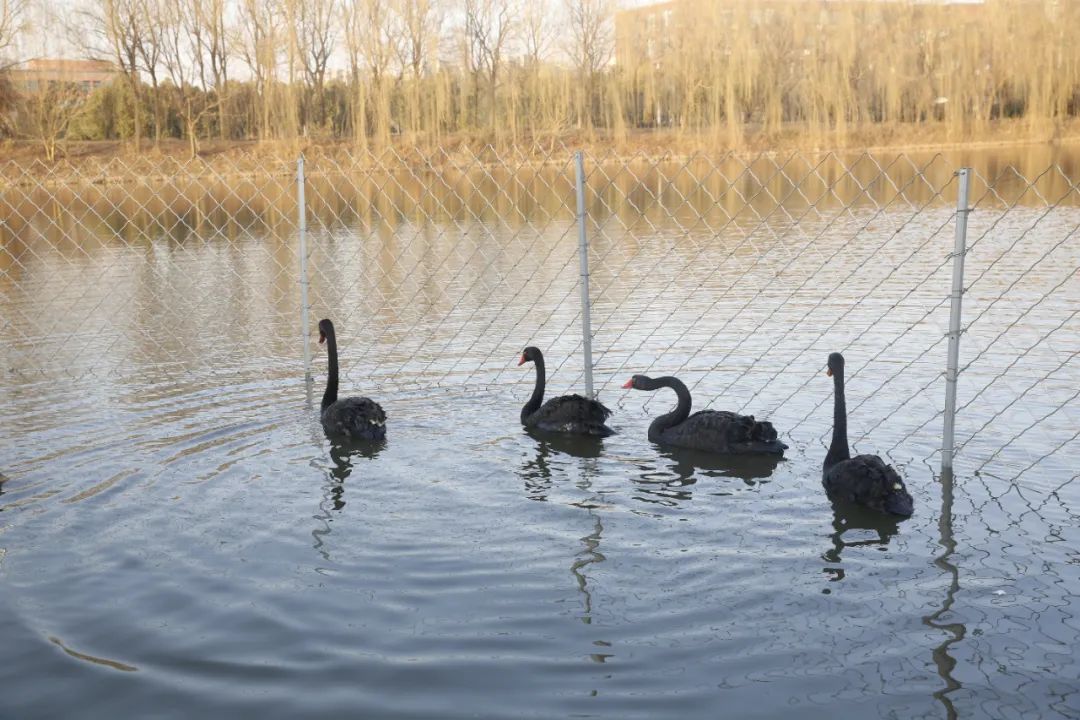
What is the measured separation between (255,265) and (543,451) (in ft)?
33.5

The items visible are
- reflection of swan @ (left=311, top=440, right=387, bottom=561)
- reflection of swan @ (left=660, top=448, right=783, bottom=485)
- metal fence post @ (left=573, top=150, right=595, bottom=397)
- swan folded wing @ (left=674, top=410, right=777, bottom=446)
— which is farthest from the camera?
metal fence post @ (left=573, top=150, right=595, bottom=397)

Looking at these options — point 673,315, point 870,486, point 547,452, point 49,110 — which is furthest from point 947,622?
point 49,110

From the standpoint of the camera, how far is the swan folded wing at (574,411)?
22.2 ft

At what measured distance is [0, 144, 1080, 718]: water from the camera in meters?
3.74

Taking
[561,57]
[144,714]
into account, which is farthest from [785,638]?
[561,57]

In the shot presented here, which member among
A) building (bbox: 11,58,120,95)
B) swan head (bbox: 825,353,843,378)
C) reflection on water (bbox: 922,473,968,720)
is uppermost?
building (bbox: 11,58,120,95)

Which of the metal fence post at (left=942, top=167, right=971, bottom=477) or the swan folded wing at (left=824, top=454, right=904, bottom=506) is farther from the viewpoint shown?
the metal fence post at (left=942, top=167, right=971, bottom=477)

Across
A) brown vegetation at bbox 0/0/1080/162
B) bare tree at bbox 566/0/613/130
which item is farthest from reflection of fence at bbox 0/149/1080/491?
bare tree at bbox 566/0/613/130

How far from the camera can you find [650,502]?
18.3 feet

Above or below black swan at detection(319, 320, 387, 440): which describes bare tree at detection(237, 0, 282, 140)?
above

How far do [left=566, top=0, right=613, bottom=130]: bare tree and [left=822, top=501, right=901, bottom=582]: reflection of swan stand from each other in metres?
49.0

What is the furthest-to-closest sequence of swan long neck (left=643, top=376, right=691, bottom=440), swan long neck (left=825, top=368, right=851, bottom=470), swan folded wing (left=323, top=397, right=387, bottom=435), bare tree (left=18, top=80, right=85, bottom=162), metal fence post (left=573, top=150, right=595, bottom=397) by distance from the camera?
bare tree (left=18, top=80, right=85, bottom=162)
metal fence post (left=573, top=150, right=595, bottom=397)
swan folded wing (left=323, top=397, right=387, bottom=435)
swan long neck (left=643, top=376, right=691, bottom=440)
swan long neck (left=825, top=368, right=851, bottom=470)

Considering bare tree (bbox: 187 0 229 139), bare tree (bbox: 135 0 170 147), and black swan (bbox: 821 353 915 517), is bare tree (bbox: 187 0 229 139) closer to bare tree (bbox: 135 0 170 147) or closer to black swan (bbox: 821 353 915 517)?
bare tree (bbox: 135 0 170 147)

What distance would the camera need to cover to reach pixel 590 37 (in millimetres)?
54406
